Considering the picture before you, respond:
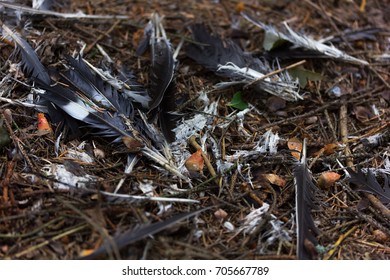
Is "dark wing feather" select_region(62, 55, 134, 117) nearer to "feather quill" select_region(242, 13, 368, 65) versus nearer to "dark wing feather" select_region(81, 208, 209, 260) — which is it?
"dark wing feather" select_region(81, 208, 209, 260)

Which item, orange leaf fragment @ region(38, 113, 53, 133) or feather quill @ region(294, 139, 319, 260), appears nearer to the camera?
feather quill @ region(294, 139, 319, 260)

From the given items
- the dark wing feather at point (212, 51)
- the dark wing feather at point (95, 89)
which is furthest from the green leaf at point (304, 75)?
the dark wing feather at point (95, 89)

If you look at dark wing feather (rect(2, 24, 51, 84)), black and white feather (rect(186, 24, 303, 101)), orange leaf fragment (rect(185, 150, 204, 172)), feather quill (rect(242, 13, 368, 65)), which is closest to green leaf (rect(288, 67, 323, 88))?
black and white feather (rect(186, 24, 303, 101))

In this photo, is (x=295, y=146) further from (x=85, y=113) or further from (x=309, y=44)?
(x=85, y=113)

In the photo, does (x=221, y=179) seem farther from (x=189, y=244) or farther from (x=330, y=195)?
(x=330, y=195)

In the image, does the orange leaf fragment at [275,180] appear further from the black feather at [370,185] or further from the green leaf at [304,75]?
the green leaf at [304,75]

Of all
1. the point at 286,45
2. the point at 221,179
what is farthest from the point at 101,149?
the point at 286,45

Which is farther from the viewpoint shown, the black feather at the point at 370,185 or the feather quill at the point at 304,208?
the black feather at the point at 370,185

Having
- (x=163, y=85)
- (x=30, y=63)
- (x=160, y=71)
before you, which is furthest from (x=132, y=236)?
(x=30, y=63)
